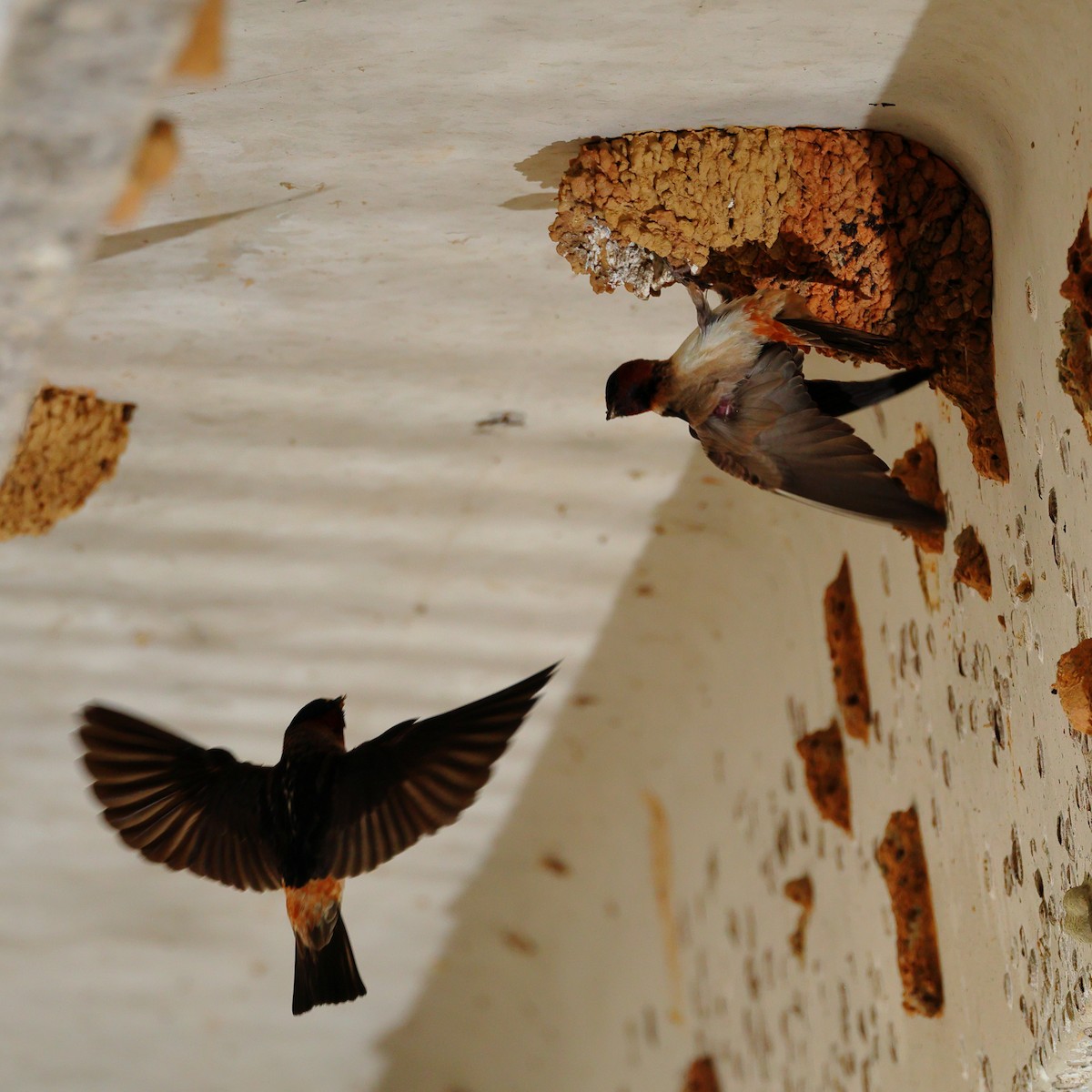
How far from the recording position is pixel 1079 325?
1.97m

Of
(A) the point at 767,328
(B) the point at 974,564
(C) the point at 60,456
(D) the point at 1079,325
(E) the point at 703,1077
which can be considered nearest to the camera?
(D) the point at 1079,325

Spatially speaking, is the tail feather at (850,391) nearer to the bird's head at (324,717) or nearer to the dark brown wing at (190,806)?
the bird's head at (324,717)

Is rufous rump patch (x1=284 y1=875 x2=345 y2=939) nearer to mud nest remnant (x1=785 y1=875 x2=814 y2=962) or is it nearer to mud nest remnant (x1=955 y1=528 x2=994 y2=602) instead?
mud nest remnant (x1=955 y1=528 x2=994 y2=602)

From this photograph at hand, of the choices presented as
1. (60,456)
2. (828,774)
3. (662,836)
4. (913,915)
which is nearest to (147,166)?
(913,915)

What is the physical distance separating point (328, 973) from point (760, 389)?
1337 millimetres

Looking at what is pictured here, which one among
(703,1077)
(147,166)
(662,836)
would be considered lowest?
(703,1077)

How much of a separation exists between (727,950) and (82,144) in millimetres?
4114

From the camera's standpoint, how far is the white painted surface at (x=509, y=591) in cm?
220

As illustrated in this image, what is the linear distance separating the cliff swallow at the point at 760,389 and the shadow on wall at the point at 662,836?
0.77 metres

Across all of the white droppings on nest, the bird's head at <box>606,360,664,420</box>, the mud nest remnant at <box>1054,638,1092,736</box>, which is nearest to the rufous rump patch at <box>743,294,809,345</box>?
the bird's head at <box>606,360,664,420</box>

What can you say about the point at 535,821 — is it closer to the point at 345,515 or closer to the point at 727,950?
the point at 727,950

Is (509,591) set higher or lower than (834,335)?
lower

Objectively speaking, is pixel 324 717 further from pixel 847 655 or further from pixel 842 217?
pixel 847 655

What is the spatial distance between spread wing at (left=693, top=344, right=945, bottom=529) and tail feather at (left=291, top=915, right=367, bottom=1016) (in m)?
1.14
